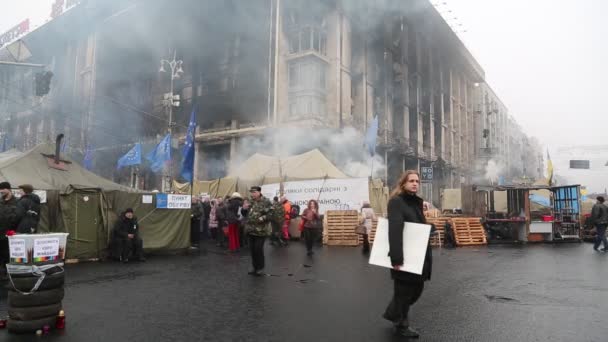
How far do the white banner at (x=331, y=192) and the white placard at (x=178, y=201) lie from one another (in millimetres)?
5917

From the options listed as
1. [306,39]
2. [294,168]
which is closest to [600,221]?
[294,168]

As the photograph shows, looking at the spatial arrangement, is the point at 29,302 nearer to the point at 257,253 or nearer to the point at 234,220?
the point at 257,253

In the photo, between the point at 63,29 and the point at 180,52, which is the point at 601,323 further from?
the point at 63,29

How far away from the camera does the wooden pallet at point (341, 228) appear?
13.5 metres

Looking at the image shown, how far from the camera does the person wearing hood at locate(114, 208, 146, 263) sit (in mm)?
9242

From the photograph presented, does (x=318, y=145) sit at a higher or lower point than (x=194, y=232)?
higher

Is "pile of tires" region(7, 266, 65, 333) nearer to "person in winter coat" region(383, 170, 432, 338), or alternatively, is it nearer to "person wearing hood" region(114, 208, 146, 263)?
"person in winter coat" region(383, 170, 432, 338)

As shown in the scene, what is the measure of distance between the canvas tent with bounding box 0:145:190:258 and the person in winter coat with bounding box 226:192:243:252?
121cm

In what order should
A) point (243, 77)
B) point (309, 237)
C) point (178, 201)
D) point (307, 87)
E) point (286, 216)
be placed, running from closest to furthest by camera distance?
point (309, 237) → point (178, 201) → point (286, 216) → point (307, 87) → point (243, 77)

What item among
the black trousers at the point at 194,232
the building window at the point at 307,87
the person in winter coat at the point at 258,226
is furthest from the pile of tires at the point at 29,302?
the building window at the point at 307,87

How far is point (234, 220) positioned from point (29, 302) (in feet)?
24.2

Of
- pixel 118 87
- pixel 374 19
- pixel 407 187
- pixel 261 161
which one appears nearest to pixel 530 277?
pixel 407 187

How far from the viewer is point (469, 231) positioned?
13406 millimetres

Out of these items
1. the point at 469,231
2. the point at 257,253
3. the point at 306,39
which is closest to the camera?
the point at 257,253
